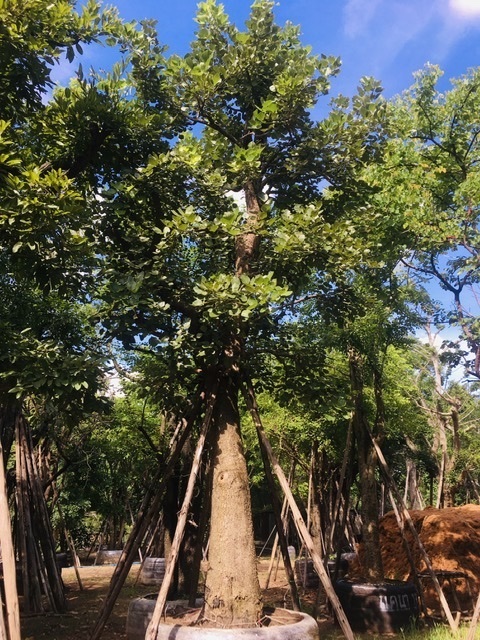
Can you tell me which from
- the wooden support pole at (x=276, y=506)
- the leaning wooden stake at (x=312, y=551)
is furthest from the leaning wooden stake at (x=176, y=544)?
the leaning wooden stake at (x=312, y=551)

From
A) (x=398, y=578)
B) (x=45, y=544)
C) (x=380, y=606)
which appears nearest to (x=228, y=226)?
(x=380, y=606)

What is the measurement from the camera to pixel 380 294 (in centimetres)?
1122

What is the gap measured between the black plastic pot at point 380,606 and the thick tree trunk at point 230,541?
3.87 meters

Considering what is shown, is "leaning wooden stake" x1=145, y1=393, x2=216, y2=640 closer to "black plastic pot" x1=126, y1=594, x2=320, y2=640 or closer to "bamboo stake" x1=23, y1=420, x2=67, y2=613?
"black plastic pot" x1=126, y1=594, x2=320, y2=640

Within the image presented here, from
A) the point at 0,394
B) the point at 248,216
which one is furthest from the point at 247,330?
the point at 0,394

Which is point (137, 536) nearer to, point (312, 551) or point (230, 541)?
point (230, 541)

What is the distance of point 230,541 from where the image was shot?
19.9ft

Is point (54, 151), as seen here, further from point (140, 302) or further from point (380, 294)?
point (380, 294)

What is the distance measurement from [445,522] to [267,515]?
2431cm

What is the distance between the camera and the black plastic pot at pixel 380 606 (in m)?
8.78

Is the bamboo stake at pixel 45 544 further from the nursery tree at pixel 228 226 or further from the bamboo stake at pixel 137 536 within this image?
the nursery tree at pixel 228 226

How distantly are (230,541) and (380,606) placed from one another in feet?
14.0

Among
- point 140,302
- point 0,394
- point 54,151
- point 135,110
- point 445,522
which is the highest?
point 135,110

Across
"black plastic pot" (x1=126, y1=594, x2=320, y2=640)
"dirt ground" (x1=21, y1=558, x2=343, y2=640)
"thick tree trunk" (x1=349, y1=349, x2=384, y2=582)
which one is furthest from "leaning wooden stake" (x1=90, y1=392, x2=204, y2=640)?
"thick tree trunk" (x1=349, y1=349, x2=384, y2=582)
